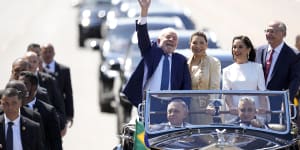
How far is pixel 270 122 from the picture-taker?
1180cm

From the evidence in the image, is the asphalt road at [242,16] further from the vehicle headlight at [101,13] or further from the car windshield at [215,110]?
the car windshield at [215,110]

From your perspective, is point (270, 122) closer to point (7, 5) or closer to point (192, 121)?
point (192, 121)

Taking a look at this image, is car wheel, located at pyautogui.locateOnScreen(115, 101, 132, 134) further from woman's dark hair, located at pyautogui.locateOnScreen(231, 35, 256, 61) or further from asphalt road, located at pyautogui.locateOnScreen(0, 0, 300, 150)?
woman's dark hair, located at pyautogui.locateOnScreen(231, 35, 256, 61)

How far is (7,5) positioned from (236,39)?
3249cm

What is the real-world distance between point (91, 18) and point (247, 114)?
73.9ft

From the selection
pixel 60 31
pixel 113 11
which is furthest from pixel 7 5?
pixel 113 11

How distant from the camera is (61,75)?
17094 millimetres

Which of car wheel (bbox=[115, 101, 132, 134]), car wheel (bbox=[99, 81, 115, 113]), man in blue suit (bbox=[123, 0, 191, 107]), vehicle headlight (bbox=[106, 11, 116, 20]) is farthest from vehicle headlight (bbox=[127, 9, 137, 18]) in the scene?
man in blue suit (bbox=[123, 0, 191, 107])

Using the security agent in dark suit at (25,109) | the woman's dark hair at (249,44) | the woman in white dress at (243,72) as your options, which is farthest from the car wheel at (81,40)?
the security agent in dark suit at (25,109)

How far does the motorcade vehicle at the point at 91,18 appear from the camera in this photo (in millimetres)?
33094

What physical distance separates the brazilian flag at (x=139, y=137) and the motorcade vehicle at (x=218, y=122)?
0.04 m

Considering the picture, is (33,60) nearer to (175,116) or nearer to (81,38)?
(175,116)

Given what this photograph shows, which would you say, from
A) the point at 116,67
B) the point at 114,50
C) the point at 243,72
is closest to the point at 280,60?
the point at 243,72

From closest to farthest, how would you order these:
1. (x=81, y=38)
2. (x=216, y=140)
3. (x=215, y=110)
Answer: (x=216, y=140) → (x=215, y=110) → (x=81, y=38)
